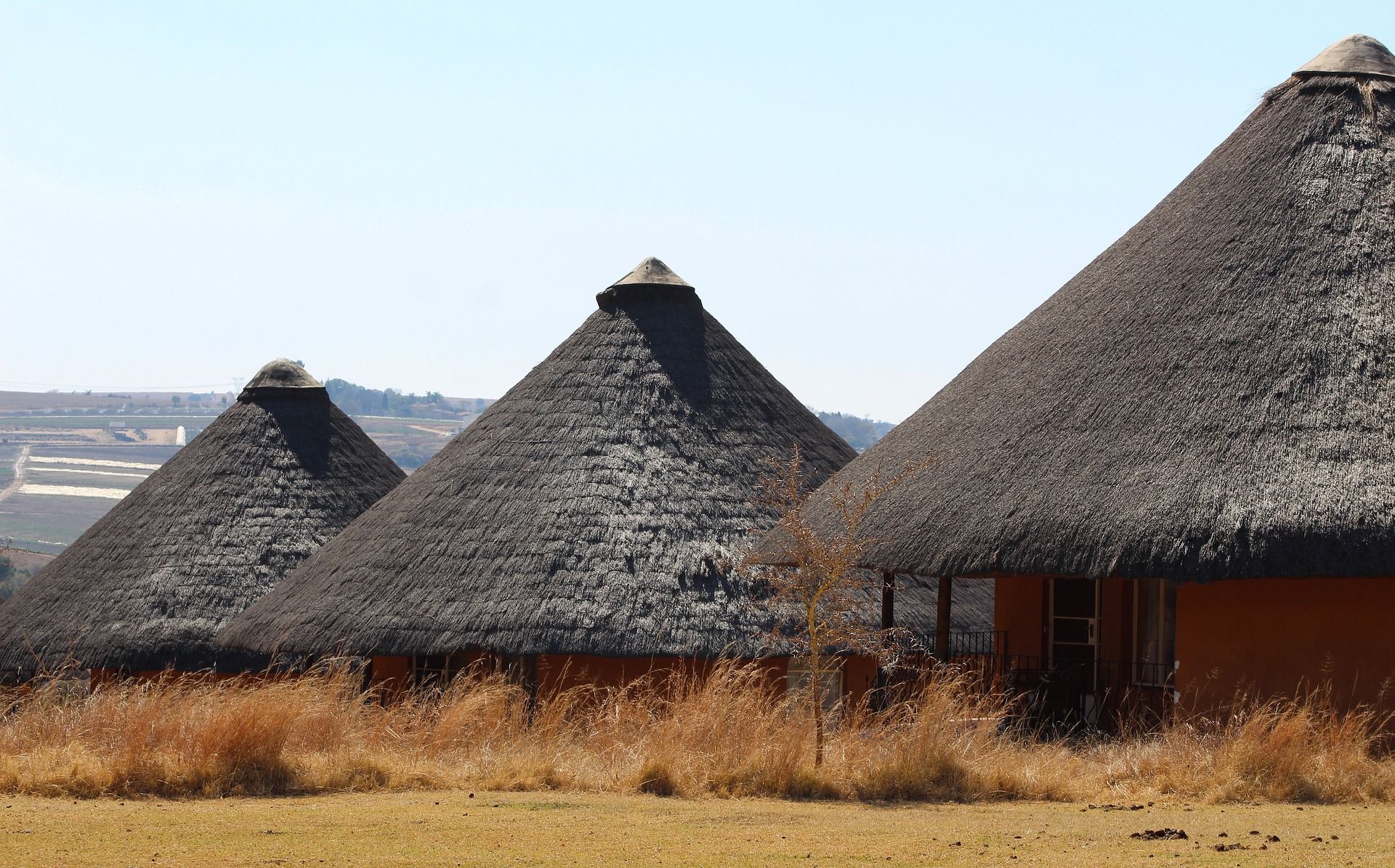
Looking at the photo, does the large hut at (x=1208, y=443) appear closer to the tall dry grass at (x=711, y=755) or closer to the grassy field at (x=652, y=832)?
the tall dry grass at (x=711, y=755)

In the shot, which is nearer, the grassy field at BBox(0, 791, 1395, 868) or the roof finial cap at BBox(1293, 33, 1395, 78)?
the grassy field at BBox(0, 791, 1395, 868)

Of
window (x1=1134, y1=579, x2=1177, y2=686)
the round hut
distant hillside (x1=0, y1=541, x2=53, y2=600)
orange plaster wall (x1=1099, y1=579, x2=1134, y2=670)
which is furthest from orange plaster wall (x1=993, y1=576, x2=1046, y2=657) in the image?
distant hillside (x1=0, y1=541, x2=53, y2=600)

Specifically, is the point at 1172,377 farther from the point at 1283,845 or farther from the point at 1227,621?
the point at 1283,845

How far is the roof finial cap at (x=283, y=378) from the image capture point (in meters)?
23.2

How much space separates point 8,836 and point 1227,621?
28.0 ft

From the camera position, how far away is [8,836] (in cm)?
905

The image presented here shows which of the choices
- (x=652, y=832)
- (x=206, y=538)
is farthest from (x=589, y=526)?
(x=652, y=832)

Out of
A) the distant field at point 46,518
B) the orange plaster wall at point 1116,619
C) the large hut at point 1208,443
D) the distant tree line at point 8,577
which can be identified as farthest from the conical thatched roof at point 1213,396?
the distant field at point 46,518

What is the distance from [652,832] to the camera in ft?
30.8

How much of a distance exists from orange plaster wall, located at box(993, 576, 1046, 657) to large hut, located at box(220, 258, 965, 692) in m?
2.09

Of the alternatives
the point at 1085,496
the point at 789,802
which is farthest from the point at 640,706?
the point at 1085,496

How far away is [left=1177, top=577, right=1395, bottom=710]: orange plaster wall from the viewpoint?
12.5m

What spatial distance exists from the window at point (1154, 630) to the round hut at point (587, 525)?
11.4 feet

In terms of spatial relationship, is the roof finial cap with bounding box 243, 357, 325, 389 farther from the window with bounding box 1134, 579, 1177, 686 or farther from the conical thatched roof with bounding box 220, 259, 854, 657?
the window with bounding box 1134, 579, 1177, 686
